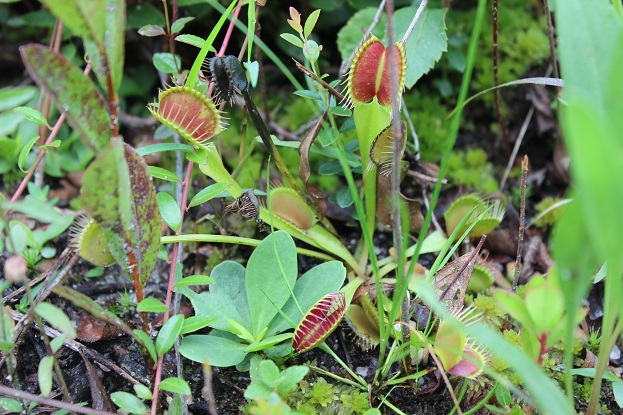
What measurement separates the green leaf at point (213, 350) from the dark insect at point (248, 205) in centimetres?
33

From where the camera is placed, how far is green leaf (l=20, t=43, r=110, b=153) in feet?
3.28

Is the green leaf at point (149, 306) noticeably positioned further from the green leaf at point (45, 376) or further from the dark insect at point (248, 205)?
the dark insect at point (248, 205)

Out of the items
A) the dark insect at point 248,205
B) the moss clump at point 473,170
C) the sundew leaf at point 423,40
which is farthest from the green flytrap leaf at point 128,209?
the moss clump at point 473,170

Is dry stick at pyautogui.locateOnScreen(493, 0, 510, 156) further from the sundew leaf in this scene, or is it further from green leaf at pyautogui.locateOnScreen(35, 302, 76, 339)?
green leaf at pyautogui.locateOnScreen(35, 302, 76, 339)

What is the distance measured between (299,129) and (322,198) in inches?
20.6

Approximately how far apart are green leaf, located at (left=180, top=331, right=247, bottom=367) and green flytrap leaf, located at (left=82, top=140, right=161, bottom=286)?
0.19m

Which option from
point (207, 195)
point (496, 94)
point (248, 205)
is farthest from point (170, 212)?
point (496, 94)

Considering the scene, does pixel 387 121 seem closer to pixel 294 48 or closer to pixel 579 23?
pixel 579 23

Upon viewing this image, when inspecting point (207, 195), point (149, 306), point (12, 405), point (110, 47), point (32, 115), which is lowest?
point (12, 405)

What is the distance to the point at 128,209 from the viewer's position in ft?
3.59

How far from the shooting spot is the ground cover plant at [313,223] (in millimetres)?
971

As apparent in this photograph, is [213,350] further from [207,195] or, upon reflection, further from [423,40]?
[423,40]

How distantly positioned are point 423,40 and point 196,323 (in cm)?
129

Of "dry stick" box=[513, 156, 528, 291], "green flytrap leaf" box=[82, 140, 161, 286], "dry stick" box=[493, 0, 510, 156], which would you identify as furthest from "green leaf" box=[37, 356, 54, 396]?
Result: "dry stick" box=[493, 0, 510, 156]
